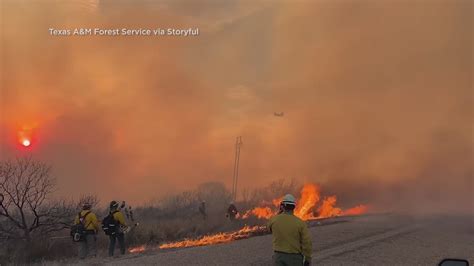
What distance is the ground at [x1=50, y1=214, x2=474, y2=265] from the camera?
1459 centimetres

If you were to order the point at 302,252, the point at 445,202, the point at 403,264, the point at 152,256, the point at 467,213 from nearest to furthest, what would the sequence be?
the point at 302,252
the point at 403,264
the point at 152,256
the point at 467,213
the point at 445,202

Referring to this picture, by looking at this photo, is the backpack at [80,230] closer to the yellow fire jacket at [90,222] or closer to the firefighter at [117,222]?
the yellow fire jacket at [90,222]

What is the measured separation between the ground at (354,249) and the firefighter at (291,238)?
6984mm

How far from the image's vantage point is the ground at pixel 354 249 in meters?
14.6

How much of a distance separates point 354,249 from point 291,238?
10173 millimetres

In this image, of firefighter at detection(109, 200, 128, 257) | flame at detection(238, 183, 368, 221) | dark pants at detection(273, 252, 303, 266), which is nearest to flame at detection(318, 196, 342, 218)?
flame at detection(238, 183, 368, 221)

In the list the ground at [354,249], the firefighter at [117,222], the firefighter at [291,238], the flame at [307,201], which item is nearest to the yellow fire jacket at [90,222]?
the firefighter at [117,222]

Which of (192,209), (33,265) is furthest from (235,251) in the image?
(192,209)

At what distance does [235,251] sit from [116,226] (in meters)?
4.32

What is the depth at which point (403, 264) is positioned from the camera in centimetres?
1442

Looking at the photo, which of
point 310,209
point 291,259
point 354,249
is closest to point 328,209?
point 310,209

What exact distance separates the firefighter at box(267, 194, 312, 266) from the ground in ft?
22.9

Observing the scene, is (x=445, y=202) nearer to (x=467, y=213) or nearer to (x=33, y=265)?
(x=467, y=213)

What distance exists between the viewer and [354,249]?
54.1 ft
